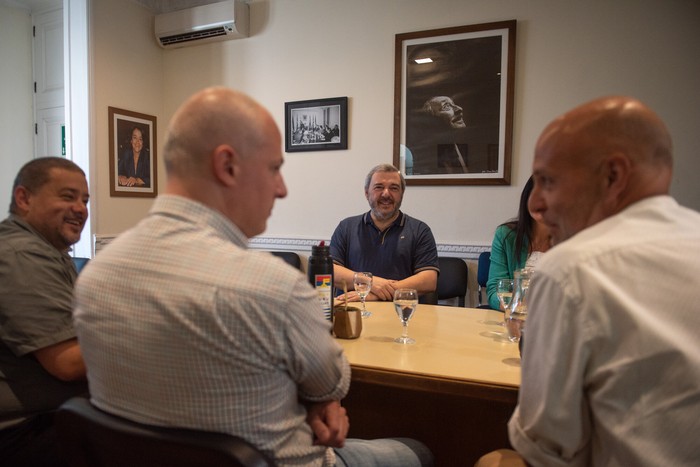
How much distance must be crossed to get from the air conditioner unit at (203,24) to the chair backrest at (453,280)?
2.66 m

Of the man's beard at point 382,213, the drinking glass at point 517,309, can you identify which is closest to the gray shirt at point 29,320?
the drinking glass at point 517,309

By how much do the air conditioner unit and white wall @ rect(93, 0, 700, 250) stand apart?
4.0 inches

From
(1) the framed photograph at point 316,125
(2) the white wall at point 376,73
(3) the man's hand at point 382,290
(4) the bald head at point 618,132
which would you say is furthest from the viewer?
(1) the framed photograph at point 316,125

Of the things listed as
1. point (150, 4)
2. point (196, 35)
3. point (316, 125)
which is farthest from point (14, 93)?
point (316, 125)

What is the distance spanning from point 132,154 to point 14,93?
138 centimetres

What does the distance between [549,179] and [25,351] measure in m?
1.27

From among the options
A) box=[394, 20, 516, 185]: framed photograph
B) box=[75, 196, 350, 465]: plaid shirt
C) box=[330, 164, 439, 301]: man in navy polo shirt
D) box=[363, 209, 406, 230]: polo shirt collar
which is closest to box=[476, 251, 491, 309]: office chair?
box=[394, 20, 516, 185]: framed photograph

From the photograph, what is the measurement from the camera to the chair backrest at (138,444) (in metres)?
0.65

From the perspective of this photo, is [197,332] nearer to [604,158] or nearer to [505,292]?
[604,158]

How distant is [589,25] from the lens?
10.1ft

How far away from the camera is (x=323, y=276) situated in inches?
58.6

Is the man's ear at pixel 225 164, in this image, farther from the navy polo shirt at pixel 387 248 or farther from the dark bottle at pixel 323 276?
the navy polo shirt at pixel 387 248

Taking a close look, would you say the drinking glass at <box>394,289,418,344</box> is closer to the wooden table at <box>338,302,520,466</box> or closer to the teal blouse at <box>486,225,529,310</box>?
the wooden table at <box>338,302,520,466</box>

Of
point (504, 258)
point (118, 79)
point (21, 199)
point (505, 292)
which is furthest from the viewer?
point (118, 79)
